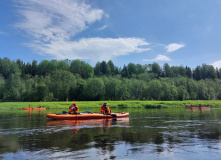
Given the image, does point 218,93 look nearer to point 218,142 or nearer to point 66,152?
point 218,142

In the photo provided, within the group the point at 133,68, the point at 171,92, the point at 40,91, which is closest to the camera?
the point at 40,91

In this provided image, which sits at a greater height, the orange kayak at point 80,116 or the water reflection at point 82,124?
the orange kayak at point 80,116

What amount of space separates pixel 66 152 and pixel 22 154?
2.20 m

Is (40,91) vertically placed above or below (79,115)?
above

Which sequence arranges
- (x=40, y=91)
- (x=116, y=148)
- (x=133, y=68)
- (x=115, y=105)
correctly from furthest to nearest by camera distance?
1. (x=133, y=68)
2. (x=40, y=91)
3. (x=115, y=105)
4. (x=116, y=148)

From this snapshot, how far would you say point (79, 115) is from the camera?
25.6m

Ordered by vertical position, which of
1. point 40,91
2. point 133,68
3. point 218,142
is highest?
point 133,68

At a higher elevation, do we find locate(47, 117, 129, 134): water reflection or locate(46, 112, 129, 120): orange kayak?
locate(46, 112, 129, 120): orange kayak

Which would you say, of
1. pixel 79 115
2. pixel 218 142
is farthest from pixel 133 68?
pixel 218 142

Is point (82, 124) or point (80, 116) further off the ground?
point (80, 116)

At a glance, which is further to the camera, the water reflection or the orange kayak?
the orange kayak

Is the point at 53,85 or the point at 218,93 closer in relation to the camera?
the point at 53,85

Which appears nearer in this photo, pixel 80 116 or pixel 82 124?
pixel 82 124

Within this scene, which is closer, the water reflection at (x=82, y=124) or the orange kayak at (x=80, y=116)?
the water reflection at (x=82, y=124)
